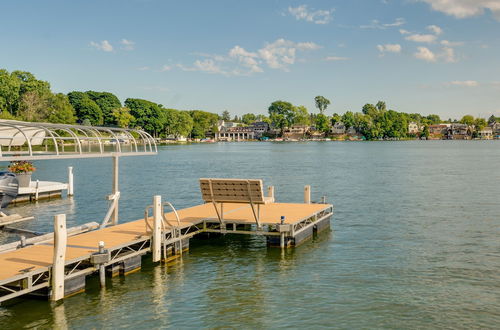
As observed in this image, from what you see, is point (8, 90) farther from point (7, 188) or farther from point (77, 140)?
point (77, 140)

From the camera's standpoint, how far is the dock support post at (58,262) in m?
12.9

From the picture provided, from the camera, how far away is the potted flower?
107ft

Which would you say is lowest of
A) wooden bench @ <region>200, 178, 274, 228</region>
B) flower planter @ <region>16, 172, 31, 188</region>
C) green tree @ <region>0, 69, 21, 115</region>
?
flower planter @ <region>16, 172, 31, 188</region>

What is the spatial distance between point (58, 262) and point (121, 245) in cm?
303

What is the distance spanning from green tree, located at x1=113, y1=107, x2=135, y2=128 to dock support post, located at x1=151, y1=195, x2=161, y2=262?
16056 centimetres

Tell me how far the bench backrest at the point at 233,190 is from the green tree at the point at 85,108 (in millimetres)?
154109

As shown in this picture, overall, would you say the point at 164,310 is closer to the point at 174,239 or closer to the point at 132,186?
the point at 174,239

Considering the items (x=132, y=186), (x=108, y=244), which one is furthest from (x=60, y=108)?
(x=108, y=244)

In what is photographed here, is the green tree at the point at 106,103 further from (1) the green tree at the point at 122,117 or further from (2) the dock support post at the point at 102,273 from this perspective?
(2) the dock support post at the point at 102,273

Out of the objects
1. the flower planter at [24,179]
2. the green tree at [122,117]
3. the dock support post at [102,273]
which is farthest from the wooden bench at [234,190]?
the green tree at [122,117]

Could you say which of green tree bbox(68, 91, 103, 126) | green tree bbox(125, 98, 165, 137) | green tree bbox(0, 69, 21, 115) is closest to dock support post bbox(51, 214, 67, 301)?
green tree bbox(0, 69, 21, 115)

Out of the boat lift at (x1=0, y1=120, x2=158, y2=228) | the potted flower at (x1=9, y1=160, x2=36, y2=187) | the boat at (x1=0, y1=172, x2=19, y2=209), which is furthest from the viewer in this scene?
the potted flower at (x1=9, y1=160, x2=36, y2=187)

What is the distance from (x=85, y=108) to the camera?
543 feet

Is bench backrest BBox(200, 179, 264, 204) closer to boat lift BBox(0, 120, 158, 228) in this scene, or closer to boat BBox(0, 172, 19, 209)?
boat lift BBox(0, 120, 158, 228)
